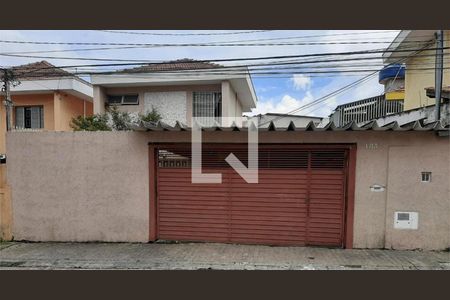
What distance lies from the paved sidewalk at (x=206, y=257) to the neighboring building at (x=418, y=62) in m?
6.56

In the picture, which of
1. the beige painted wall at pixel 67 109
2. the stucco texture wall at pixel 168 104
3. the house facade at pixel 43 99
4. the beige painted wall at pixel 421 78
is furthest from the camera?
the beige painted wall at pixel 67 109

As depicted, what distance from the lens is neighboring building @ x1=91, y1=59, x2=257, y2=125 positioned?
11.2m

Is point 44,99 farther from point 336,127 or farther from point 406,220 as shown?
point 406,220

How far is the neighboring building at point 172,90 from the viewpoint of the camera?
1125 centimetres

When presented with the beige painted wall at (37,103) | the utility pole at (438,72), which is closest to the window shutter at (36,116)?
the beige painted wall at (37,103)

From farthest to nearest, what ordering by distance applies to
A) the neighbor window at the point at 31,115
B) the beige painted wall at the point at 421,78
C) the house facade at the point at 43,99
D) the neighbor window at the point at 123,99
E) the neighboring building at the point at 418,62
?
the neighbor window at the point at 31,115 < the house facade at the point at 43,99 < the neighbor window at the point at 123,99 < the neighboring building at the point at 418,62 < the beige painted wall at the point at 421,78

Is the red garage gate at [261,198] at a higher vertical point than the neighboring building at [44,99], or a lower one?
lower

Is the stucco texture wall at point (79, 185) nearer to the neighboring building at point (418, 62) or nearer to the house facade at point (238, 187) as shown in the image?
the house facade at point (238, 187)

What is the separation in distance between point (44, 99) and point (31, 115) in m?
1.07

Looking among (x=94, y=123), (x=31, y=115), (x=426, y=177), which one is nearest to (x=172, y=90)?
(x=94, y=123)

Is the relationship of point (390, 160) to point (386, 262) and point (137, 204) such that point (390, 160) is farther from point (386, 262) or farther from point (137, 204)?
point (137, 204)

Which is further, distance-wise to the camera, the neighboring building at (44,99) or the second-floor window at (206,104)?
the neighboring building at (44,99)

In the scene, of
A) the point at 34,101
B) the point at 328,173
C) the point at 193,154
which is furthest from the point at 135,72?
the point at 328,173

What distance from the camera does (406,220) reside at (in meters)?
5.26
